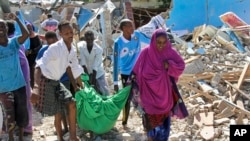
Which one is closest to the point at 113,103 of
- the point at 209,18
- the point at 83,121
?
the point at 83,121

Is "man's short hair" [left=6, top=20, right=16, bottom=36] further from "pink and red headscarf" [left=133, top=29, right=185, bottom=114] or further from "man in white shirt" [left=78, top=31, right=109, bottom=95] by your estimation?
"pink and red headscarf" [left=133, top=29, right=185, bottom=114]

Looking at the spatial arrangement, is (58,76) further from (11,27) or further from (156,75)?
(11,27)

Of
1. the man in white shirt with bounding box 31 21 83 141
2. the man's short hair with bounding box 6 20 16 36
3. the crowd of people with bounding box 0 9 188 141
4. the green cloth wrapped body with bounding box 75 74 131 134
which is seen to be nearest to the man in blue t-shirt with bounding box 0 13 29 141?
the crowd of people with bounding box 0 9 188 141

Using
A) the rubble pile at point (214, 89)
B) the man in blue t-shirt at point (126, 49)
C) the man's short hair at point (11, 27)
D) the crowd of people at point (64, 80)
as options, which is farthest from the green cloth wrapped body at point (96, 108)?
the man's short hair at point (11, 27)

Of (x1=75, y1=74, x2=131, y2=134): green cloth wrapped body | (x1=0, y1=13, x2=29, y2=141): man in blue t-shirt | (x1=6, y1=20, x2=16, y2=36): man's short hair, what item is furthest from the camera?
(x1=6, y1=20, x2=16, y2=36): man's short hair

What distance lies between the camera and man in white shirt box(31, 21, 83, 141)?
14.9ft

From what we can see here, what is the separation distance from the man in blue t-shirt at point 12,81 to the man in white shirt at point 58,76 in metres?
0.35

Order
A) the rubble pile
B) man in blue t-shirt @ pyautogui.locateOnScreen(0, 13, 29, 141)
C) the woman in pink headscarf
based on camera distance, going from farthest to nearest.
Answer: the rubble pile, man in blue t-shirt @ pyautogui.locateOnScreen(0, 13, 29, 141), the woman in pink headscarf

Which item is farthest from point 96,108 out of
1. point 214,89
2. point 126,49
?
point 214,89

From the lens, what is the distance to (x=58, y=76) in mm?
4645

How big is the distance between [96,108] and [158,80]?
108 cm

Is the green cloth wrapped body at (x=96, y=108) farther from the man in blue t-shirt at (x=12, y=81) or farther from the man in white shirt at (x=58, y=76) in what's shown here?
the man in blue t-shirt at (x=12, y=81)

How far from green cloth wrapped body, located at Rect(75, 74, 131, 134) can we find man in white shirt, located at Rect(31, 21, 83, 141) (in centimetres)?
37

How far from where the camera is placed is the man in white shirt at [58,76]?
14.9 feet
